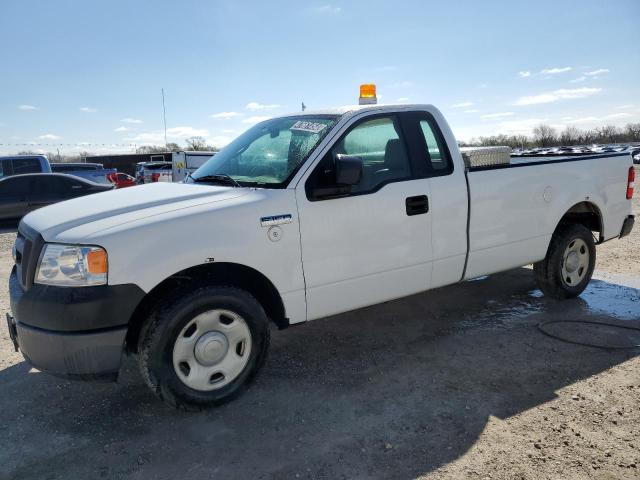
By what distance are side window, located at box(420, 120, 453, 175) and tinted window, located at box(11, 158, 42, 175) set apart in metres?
14.3

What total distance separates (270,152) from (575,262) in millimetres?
3536

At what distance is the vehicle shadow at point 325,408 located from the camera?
9.16ft

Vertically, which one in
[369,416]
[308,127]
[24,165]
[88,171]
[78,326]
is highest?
[24,165]

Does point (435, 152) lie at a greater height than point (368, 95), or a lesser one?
lesser

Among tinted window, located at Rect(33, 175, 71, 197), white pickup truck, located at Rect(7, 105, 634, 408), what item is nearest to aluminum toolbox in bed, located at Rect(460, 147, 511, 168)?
white pickup truck, located at Rect(7, 105, 634, 408)

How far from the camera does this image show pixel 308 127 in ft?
12.9

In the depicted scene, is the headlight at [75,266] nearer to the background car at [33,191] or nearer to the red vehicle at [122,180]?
the background car at [33,191]

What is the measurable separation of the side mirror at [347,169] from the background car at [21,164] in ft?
46.4

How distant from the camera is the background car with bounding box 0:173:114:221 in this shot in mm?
11812

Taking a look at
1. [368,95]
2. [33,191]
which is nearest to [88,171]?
[33,191]

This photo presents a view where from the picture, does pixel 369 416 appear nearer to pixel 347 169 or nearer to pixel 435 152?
pixel 347 169

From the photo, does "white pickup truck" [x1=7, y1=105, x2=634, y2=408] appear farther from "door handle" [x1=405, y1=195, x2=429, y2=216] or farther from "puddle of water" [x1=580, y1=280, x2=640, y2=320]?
"puddle of water" [x1=580, y1=280, x2=640, y2=320]

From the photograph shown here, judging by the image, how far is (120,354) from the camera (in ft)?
9.73

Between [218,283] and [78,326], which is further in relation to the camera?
[218,283]
